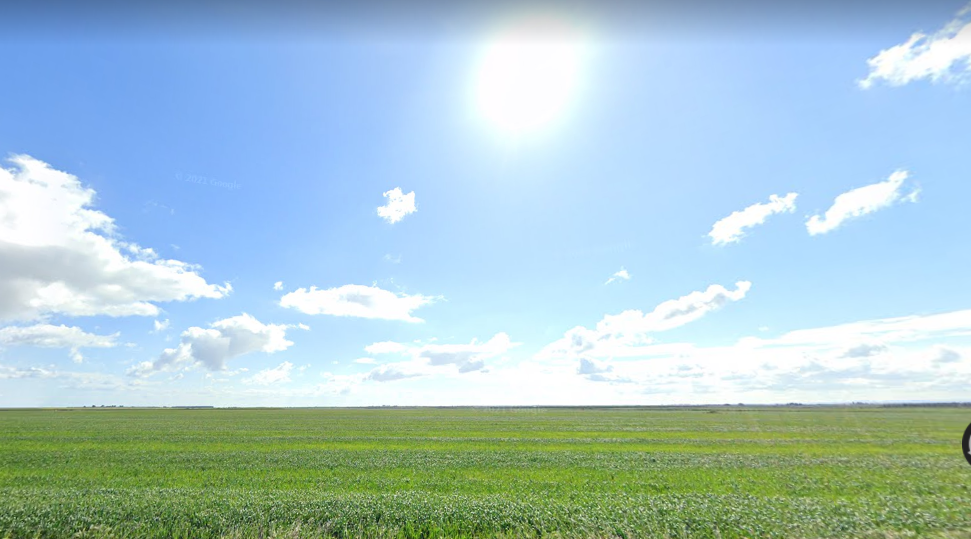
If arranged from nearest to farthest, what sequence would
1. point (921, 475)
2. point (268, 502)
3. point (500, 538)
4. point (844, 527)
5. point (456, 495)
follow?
point (500, 538), point (844, 527), point (268, 502), point (456, 495), point (921, 475)

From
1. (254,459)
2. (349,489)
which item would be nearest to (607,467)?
(349,489)

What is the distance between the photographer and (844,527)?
47.5 ft

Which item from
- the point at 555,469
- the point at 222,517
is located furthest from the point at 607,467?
the point at 222,517

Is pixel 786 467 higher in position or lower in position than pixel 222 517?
lower

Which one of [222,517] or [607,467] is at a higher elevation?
[222,517]

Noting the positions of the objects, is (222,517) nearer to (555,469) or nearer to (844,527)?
(555,469)

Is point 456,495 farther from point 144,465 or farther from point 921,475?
point 921,475

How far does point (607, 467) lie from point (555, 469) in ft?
12.0

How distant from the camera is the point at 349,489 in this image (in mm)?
19516

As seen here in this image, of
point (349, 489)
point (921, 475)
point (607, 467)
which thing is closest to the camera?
point (349, 489)

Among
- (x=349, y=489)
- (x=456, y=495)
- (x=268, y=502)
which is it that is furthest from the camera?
(x=349, y=489)

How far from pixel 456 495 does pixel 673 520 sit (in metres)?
9.07

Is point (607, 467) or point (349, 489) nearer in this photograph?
point (349, 489)

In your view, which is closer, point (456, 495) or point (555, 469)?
point (456, 495)
